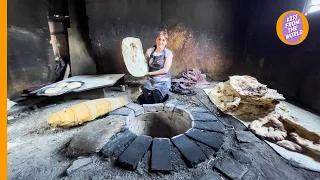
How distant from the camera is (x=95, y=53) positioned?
3727 millimetres

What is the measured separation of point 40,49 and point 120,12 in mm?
1785

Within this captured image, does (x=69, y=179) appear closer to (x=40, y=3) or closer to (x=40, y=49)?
(x=40, y=49)

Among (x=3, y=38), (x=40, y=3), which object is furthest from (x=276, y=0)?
(x=40, y=3)

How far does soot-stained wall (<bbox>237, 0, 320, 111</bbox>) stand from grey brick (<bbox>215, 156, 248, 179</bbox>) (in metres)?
2.03

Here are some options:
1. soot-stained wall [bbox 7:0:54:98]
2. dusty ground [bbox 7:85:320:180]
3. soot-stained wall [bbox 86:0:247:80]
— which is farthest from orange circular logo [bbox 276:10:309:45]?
soot-stained wall [bbox 7:0:54:98]

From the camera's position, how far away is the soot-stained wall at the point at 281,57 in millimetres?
2564

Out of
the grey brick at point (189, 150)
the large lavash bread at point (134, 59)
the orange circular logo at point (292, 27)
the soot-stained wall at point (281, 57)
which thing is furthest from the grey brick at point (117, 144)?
the orange circular logo at point (292, 27)

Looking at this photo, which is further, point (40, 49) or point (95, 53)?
point (95, 53)

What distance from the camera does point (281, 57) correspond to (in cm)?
312

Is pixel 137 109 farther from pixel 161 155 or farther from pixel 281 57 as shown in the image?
pixel 281 57

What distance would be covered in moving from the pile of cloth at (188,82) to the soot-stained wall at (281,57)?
41.2 inches

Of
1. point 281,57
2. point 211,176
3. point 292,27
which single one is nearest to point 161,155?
point 211,176

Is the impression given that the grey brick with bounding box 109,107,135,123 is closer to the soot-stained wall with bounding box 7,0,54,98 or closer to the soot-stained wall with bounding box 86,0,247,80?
the soot-stained wall with bounding box 86,0,247,80

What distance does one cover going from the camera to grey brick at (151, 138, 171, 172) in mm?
1318
